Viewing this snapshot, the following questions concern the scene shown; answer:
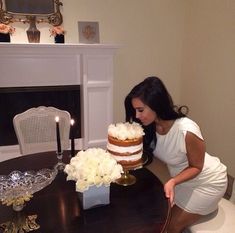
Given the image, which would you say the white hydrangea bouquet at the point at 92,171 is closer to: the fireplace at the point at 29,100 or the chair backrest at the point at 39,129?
the chair backrest at the point at 39,129

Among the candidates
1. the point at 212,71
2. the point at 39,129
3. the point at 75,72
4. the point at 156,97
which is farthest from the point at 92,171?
the point at 212,71

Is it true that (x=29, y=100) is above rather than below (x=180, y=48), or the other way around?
below

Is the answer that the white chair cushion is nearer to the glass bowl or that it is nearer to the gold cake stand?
the gold cake stand

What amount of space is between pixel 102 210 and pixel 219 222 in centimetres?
78

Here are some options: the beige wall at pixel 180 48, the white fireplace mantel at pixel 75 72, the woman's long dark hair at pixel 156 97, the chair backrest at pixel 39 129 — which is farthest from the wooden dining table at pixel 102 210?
the beige wall at pixel 180 48

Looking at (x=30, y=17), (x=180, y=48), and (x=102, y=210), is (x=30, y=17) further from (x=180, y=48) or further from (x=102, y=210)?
(x=102, y=210)

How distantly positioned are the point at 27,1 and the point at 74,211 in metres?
2.52

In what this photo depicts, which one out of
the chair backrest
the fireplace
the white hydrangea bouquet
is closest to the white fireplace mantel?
the fireplace

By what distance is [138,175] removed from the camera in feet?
4.83

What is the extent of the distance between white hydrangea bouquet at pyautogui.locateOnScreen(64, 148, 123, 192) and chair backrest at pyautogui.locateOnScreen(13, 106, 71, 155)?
109 centimetres

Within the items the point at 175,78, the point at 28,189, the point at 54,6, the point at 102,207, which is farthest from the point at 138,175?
the point at 175,78

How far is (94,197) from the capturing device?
1.14m

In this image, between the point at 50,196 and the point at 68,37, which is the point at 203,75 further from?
the point at 50,196

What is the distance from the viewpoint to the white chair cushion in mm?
1462
